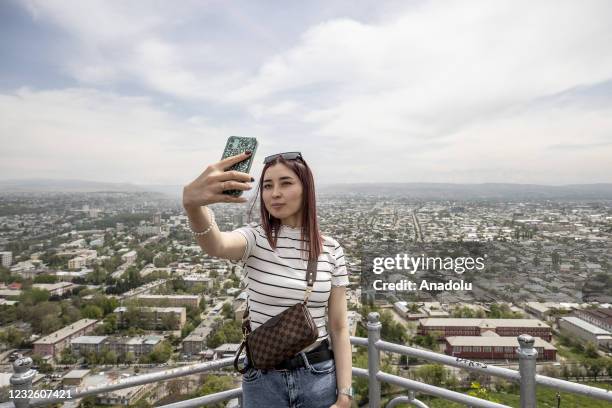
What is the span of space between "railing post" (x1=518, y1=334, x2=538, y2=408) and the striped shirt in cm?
104

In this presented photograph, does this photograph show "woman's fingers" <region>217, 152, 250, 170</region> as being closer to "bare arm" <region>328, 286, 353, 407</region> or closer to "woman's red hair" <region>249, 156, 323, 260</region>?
"woman's red hair" <region>249, 156, 323, 260</region>

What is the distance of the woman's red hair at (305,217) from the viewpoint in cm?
137

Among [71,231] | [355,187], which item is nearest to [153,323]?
[71,231]

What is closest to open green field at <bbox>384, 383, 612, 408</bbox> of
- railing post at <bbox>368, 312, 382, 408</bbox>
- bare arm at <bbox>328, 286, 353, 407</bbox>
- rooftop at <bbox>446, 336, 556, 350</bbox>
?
railing post at <bbox>368, 312, 382, 408</bbox>

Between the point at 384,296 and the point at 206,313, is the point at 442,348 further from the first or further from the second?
the point at 206,313

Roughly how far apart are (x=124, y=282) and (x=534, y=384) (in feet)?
62.8

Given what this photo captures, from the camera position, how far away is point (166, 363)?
377 inches

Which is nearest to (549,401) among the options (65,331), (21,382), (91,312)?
(21,382)

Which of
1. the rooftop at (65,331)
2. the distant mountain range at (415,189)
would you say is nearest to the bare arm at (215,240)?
the rooftop at (65,331)

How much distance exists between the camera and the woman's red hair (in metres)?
1.37

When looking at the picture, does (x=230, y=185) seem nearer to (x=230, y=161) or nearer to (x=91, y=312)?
(x=230, y=161)

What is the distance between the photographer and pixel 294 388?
1.31 metres

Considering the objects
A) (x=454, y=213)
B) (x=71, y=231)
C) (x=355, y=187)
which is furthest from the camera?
(x=355, y=187)

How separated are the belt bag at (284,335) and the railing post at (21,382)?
3.25 ft
